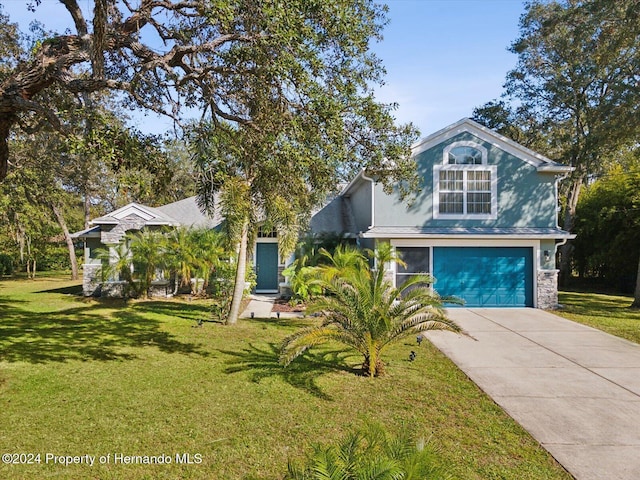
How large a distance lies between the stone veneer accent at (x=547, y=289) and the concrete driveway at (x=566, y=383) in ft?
9.11

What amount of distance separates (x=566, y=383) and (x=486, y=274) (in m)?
8.80

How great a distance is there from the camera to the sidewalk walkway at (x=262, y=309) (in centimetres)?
1388

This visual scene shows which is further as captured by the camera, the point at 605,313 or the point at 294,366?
the point at 605,313

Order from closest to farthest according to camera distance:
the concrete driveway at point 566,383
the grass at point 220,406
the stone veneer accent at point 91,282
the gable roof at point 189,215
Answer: the grass at point 220,406, the concrete driveway at point 566,383, the stone veneer accent at point 91,282, the gable roof at point 189,215

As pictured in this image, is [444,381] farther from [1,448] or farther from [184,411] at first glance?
[1,448]

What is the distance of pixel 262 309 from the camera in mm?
15242

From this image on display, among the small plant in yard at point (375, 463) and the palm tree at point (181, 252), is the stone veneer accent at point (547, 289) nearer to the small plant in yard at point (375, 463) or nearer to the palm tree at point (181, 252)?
the palm tree at point (181, 252)

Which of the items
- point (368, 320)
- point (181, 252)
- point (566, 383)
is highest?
point (181, 252)

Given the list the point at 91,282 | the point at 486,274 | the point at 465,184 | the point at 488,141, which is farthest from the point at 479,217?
the point at 91,282

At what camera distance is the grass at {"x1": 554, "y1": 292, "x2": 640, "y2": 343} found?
1200 centimetres

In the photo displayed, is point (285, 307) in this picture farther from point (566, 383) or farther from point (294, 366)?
point (566, 383)

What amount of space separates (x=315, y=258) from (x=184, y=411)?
1148cm

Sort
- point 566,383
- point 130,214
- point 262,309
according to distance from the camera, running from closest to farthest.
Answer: point 566,383 → point 262,309 → point 130,214

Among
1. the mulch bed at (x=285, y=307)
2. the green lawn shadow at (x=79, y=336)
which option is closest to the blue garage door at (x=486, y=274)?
the mulch bed at (x=285, y=307)
